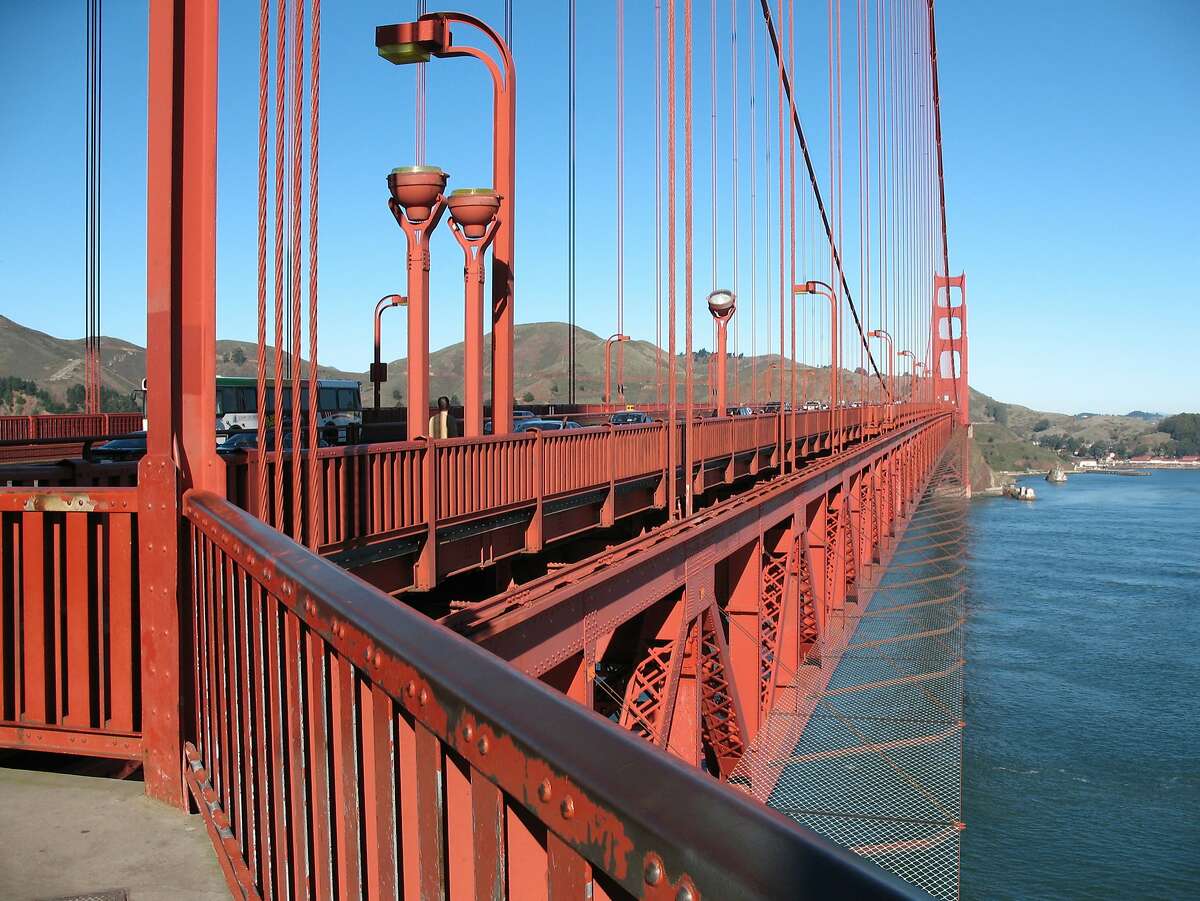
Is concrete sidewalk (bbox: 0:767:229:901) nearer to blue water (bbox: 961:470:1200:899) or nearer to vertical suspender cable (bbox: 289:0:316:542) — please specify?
vertical suspender cable (bbox: 289:0:316:542)

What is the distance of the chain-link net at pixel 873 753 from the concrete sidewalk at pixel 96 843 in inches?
303

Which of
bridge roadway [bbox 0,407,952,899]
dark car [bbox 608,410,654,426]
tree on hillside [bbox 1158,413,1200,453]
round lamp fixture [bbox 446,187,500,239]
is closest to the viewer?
bridge roadway [bbox 0,407,952,899]

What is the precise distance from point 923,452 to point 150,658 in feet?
137

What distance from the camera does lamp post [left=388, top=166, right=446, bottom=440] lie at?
1103cm

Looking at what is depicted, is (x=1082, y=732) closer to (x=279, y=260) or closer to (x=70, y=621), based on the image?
(x=279, y=260)

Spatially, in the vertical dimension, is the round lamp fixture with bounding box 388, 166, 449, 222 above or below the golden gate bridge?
above

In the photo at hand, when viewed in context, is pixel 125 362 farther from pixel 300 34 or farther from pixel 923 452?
pixel 300 34

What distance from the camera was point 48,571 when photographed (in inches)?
162

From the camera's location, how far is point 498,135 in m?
13.5

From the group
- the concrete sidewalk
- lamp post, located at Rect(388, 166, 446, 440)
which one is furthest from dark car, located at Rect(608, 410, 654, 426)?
the concrete sidewalk

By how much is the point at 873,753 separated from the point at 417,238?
10516mm

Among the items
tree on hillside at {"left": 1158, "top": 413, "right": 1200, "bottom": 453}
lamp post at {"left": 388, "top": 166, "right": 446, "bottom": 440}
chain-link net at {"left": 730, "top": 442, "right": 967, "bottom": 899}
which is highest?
lamp post at {"left": 388, "top": 166, "right": 446, "bottom": 440}

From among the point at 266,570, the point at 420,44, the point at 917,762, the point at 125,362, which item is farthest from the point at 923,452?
the point at 125,362

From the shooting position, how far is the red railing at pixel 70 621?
395cm
